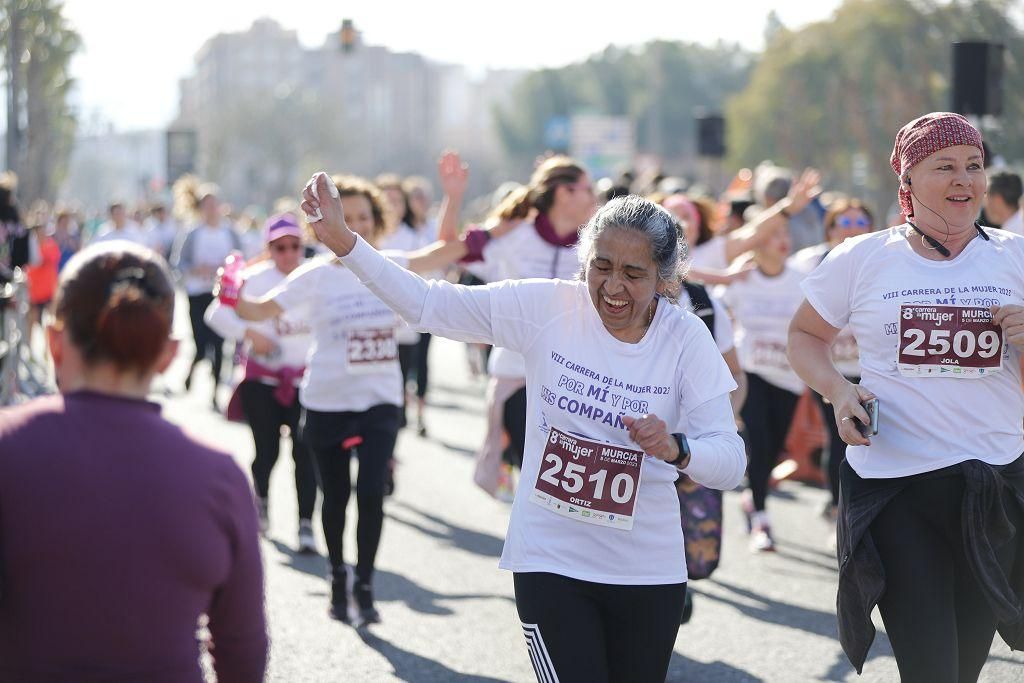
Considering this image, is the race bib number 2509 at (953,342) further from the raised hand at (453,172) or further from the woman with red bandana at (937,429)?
the raised hand at (453,172)

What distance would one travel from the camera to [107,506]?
274 centimetres

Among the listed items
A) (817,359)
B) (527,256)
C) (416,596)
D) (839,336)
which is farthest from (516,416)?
(817,359)

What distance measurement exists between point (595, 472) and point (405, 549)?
5.10m

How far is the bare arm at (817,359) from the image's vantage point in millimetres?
4441

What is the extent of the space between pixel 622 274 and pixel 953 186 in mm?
1042

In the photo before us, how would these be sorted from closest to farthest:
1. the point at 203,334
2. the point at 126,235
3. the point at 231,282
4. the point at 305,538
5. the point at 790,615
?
the point at 231,282, the point at 790,615, the point at 305,538, the point at 203,334, the point at 126,235

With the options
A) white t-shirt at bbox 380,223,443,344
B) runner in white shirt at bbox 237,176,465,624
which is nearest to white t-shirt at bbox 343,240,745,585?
runner in white shirt at bbox 237,176,465,624

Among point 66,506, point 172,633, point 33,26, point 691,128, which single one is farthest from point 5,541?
point 691,128

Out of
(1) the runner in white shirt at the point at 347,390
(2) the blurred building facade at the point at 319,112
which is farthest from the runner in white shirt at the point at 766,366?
(2) the blurred building facade at the point at 319,112

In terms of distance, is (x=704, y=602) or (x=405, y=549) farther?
(x=405, y=549)

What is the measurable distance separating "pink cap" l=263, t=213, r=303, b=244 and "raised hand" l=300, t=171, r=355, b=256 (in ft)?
14.1

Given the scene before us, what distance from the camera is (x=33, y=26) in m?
26.4

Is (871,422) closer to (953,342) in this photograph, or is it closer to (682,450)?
(953,342)

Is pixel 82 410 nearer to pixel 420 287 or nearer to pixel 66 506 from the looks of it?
pixel 66 506
